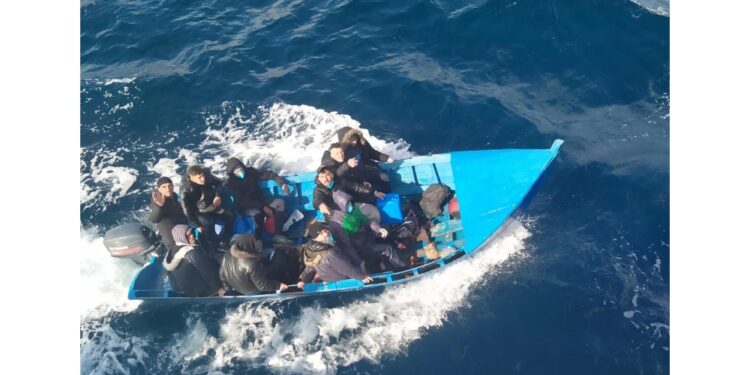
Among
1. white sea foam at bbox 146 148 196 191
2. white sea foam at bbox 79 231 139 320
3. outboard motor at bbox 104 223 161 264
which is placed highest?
outboard motor at bbox 104 223 161 264

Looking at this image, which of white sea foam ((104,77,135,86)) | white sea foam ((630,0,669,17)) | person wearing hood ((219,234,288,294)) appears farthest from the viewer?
white sea foam ((104,77,135,86))

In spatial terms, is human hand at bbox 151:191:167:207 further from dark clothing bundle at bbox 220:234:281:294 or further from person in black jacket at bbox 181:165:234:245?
dark clothing bundle at bbox 220:234:281:294

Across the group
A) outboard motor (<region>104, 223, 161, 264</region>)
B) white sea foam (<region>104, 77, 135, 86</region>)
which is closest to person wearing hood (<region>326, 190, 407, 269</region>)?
outboard motor (<region>104, 223, 161, 264</region>)

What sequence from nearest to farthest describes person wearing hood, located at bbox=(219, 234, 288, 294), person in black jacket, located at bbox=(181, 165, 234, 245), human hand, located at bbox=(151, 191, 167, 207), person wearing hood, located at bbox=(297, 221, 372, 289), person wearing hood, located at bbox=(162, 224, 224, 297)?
person wearing hood, located at bbox=(219, 234, 288, 294) → person wearing hood, located at bbox=(297, 221, 372, 289) → person wearing hood, located at bbox=(162, 224, 224, 297) → human hand, located at bbox=(151, 191, 167, 207) → person in black jacket, located at bbox=(181, 165, 234, 245)

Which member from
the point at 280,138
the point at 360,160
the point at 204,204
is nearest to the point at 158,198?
the point at 204,204

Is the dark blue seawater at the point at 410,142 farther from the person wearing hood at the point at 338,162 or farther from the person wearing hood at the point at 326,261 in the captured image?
the person wearing hood at the point at 338,162

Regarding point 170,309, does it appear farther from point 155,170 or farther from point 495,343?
point 495,343

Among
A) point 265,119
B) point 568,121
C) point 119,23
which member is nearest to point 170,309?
point 265,119
